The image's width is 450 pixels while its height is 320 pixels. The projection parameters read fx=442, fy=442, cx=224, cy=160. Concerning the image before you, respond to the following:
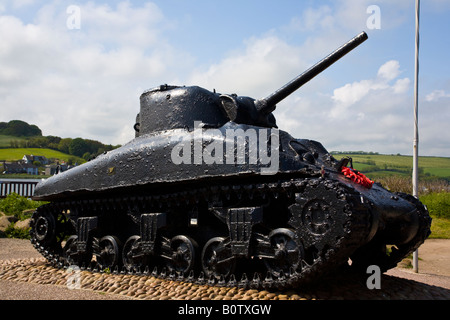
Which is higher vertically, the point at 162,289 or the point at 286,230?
the point at 286,230

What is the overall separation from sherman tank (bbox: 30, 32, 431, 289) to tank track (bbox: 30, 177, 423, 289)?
0.02 metres

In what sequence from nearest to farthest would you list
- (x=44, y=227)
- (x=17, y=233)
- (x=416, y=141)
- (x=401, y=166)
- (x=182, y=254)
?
(x=182, y=254), (x=44, y=227), (x=416, y=141), (x=17, y=233), (x=401, y=166)

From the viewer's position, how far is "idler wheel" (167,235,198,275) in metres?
8.31

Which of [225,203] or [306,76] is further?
[306,76]

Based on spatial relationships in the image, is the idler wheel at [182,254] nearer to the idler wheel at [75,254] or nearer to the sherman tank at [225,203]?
the sherman tank at [225,203]

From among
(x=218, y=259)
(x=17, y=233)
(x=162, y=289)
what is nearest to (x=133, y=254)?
(x=162, y=289)

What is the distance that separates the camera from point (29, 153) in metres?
48.5

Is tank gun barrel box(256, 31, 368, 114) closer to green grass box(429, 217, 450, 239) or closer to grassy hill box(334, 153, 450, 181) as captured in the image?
green grass box(429, 217, 450, 239)

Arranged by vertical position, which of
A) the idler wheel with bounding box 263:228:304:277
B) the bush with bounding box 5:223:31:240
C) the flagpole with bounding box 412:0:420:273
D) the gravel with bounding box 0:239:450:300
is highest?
the flagpole with bounding box 412:0:420:273

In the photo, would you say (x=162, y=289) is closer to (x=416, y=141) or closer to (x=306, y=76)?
(x=306, y=76)

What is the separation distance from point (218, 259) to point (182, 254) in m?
0.92

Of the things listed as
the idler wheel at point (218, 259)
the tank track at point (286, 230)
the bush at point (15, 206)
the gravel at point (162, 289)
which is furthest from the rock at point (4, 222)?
the idler wheel at point (218, 259)

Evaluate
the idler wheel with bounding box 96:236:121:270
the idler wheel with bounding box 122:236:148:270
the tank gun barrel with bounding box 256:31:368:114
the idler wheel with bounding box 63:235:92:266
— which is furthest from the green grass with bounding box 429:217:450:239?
the idler wheel with bounding box 63:235:92:266
